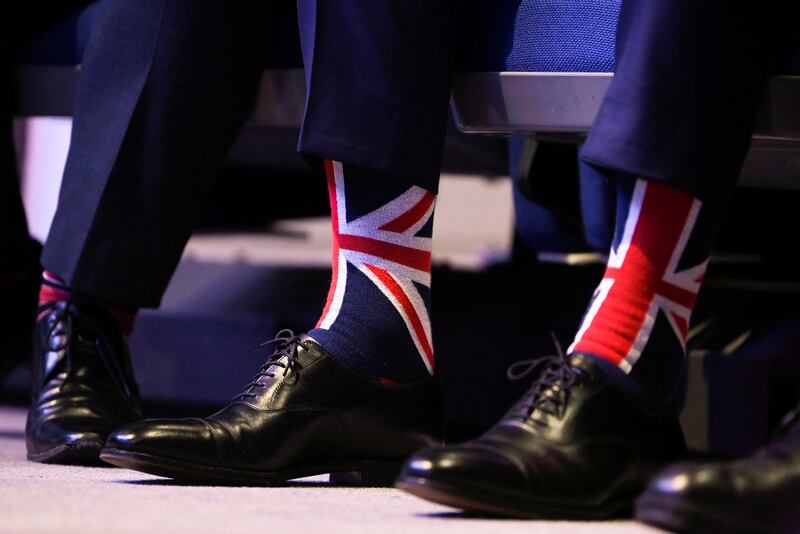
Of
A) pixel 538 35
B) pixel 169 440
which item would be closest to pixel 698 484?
pixel 169 440

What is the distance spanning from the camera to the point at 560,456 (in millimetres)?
731

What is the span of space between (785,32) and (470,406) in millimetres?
630

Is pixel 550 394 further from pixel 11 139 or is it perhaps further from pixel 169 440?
pixel 11 139

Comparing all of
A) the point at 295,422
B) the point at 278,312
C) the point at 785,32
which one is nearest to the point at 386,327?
the point at 295,422

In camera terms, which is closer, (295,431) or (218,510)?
(218,510)

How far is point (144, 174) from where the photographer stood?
1.04 metres

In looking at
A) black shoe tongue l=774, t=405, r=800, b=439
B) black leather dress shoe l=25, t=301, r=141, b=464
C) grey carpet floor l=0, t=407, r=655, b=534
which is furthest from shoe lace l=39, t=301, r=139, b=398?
black shoe tongue l=774, t=405, r=800, b=439

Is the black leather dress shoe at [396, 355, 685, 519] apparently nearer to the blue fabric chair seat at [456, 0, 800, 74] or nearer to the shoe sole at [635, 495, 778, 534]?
the shoe sole at [635, 495, 778, 534]

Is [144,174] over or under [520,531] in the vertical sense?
over

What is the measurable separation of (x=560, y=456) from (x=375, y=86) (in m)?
0.30

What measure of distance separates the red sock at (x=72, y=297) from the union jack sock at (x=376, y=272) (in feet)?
0.90

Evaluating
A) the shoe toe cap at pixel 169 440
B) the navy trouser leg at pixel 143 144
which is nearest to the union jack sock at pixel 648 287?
the shoe toe cap at pixel 169 440

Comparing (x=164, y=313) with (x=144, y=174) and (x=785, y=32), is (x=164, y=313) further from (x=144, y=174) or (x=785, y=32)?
(x=785, y=32)

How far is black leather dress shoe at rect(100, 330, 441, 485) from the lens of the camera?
831mm
